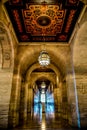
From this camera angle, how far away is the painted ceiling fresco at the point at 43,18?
198 inches

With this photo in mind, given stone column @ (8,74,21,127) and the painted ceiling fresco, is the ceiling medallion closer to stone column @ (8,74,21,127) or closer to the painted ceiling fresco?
the painted ceiling fresco

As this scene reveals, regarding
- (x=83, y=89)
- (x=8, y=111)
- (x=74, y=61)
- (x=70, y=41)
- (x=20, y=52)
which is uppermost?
(x=70, y=41)

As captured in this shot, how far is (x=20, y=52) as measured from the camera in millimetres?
7859

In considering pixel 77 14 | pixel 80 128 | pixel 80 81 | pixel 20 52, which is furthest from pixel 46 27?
pixel 80 128

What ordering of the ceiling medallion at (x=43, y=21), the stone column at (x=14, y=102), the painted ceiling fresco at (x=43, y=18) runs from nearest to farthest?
1. the painted ceiling fresco at (x=43, y=18)
2. the ceiling medallion at (x=43, y=21)
3. the stone column at (x=14, y=102)

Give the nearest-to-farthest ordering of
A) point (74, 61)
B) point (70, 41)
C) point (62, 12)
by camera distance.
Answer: point (62, 12) < point (74, 61) < point (70, 41)

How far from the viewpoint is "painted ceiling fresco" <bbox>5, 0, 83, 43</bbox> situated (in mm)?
5020

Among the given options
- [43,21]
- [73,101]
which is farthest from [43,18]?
[73,101]

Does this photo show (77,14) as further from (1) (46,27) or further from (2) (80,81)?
(2) (80,81)

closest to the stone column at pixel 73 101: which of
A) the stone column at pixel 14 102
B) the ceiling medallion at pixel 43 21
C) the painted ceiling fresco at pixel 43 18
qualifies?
the painted ceiling fresco at pixel 43 18

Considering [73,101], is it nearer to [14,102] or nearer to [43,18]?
[14,102]

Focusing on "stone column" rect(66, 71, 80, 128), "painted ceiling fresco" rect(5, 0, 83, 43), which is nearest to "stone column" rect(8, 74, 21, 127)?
"painted ceiling fresco" rect(5, 0, 83, 43)

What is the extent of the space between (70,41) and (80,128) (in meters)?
4.62

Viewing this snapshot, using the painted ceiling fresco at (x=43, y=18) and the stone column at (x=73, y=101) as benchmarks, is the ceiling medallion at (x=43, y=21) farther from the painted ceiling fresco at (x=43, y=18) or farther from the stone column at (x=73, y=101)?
the stone column at (x=73, y=101)
